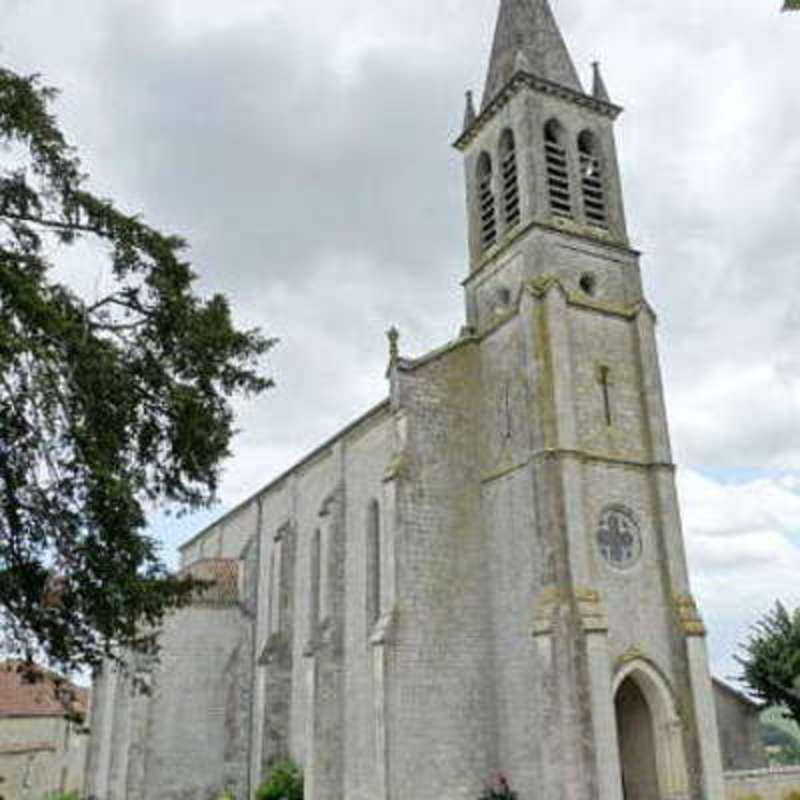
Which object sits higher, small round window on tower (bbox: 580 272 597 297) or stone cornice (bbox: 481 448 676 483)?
small round window on tower (bbox: 580 272 597 297)

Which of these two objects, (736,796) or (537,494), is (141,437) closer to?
(537,494)

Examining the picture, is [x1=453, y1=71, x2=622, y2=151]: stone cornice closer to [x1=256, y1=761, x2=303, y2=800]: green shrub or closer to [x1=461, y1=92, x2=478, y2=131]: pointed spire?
[x1=461, y1=92, x2=478, y2=131]: pointed spire

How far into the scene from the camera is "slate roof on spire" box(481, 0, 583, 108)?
2972 cm

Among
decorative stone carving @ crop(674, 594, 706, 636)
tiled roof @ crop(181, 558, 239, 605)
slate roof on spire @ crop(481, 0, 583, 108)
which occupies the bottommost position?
decorative stone carving @ crop(674, 594, 706, 636)

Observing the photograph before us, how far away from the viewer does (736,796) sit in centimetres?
2206

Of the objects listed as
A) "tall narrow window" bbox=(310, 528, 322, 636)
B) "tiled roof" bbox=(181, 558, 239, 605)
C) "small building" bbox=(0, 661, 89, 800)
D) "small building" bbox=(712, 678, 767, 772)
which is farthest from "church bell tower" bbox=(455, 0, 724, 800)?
"small building" bbox=(0, 661, 89, 800)

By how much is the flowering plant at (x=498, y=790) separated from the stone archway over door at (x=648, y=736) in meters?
3.53

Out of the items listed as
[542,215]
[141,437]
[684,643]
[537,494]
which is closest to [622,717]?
[684,643]

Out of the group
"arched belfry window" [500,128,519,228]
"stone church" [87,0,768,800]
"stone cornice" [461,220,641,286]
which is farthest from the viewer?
"arched belfry window" [500,128,519,228]

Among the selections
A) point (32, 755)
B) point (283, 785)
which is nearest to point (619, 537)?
point (283, 785)

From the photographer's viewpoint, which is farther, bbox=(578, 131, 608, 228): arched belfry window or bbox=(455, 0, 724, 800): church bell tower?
bbox=(578, 131, 608, 228): arched belfry window

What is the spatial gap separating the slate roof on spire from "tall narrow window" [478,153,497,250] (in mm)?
1975

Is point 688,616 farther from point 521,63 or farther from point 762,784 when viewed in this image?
point 521,63

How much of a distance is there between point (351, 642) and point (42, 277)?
671 inches
